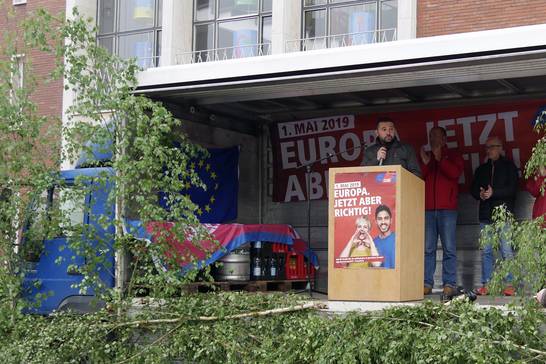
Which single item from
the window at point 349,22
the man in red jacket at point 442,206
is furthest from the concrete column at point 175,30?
the man in red jacket at point 442,206

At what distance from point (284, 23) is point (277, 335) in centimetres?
1081

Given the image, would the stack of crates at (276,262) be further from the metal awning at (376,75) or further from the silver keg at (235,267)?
the metal awning at (376,75)

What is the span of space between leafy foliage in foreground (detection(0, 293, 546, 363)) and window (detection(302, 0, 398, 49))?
9.77 metres

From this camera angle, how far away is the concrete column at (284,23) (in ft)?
62.5

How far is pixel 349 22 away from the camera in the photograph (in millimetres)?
18766

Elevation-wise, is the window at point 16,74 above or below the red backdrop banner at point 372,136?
above

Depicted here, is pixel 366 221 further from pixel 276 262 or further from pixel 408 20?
pixel 408 20

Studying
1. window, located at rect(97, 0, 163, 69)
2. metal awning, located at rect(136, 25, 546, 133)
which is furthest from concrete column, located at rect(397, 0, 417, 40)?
window, located at rect(97, 0, 163, 69)

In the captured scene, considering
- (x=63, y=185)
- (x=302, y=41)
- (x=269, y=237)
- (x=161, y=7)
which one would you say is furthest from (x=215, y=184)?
(x=161, y=7)

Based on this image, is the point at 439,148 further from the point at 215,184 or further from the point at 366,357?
the point at 366,357

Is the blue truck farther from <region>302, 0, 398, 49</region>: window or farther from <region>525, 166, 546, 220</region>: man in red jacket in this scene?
<region>302, 0, 398, 49</region>: window

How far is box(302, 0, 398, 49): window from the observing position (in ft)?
60.7

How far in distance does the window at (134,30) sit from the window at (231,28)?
1.00 m

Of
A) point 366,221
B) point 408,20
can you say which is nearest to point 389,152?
point 366,221
